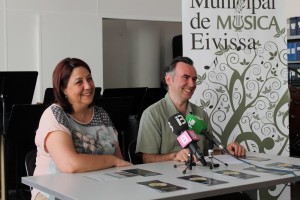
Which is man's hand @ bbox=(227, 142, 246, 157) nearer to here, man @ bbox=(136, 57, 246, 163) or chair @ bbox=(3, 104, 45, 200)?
man @ bbox=(136, 57, 246, 163)

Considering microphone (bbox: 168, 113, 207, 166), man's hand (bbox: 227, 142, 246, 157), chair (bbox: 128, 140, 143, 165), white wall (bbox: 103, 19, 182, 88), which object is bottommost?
chair (bbox: 128, 140, 143, 165)

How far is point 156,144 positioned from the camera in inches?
105

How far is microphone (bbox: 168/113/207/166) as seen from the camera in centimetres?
197

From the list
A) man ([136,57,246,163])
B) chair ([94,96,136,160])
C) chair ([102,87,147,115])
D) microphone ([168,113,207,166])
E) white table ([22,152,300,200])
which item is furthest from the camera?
chair ([102,87,147,115])

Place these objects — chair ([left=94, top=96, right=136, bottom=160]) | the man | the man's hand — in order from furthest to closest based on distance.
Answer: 1. chair ([left=94, top=96, right=136, bottom=160])
2. the man
3. the man's hand

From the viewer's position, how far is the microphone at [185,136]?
1969 millimetres

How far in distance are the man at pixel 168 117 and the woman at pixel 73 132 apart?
26 centimetres

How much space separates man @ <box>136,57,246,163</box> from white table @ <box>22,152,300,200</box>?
19.1 inches

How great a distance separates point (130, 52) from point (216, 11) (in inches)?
168

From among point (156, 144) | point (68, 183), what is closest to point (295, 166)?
point (156, 144)

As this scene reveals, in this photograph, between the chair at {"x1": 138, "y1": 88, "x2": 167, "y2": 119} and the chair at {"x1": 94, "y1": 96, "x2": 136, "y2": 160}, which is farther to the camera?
the chair at {"x1": 138, "y1": 88, "x2": 167, "y2": 119}

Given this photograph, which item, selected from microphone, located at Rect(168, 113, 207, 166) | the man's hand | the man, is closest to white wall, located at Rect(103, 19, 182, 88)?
the man

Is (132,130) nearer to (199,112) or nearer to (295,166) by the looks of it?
(199,112)

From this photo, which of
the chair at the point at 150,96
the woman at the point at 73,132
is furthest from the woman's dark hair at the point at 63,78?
the chair at the point at 150,96
